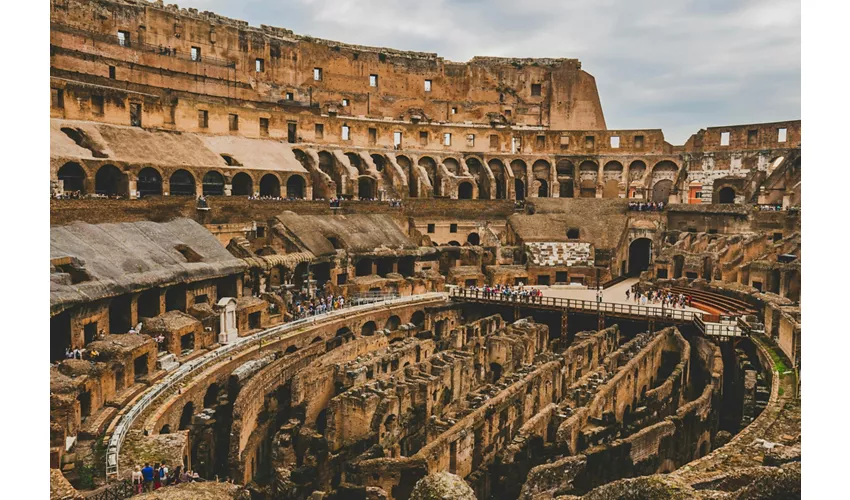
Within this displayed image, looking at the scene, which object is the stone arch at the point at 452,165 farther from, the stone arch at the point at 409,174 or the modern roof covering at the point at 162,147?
the modern roof covering at the point at 162,147

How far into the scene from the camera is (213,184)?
3838cm

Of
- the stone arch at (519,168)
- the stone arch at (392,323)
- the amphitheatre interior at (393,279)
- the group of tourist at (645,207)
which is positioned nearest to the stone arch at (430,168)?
the amphitheatre interior at (393,279)

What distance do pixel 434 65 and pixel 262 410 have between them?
4166 cm

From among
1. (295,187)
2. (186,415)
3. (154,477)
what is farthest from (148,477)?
(295,187)

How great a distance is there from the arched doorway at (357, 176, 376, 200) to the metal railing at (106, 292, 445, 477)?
15.3 metres

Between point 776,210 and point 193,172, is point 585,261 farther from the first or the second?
point 193,172

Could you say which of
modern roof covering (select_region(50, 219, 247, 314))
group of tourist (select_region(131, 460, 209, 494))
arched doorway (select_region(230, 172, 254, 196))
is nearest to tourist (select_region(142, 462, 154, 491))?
group of tourist (select_region(131, 460, 209, 494))

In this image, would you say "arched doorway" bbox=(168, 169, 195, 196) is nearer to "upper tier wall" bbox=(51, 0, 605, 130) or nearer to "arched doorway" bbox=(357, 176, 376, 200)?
"upper tier wall" bbox=(51, 0, 605, 130)

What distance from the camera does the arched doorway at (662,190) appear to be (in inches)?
2052

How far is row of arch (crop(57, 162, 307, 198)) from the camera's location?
32.8 m

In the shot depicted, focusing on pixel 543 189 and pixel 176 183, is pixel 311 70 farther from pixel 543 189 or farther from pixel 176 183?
pixel 543 189

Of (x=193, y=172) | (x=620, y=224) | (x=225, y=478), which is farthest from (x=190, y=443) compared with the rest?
(x=620, y=224)

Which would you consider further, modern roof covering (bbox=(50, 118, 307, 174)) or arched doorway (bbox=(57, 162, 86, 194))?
modern roof covering (bbox=(50, 118, 307, 174))

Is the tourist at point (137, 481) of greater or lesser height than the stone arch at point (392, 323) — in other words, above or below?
below
